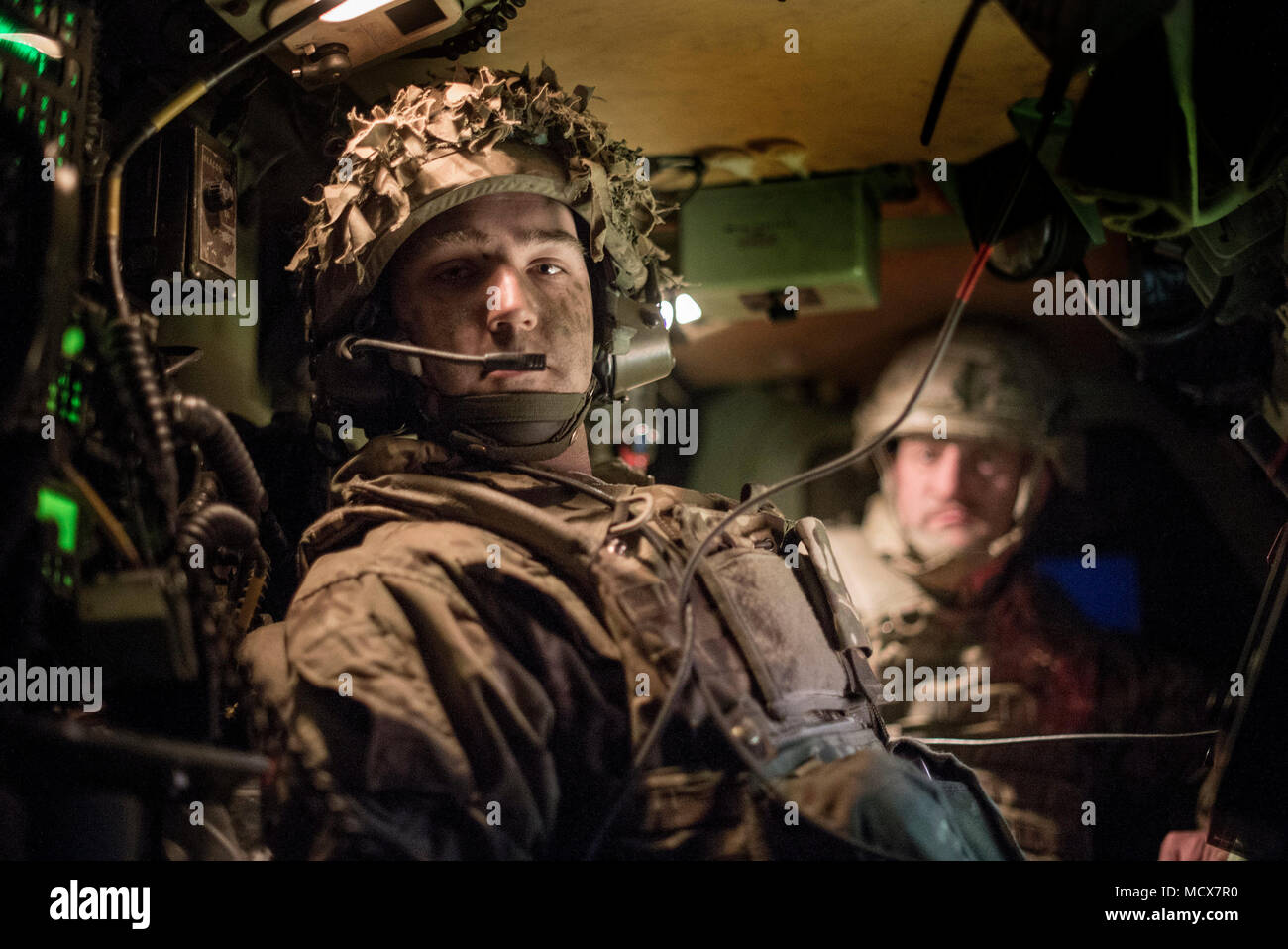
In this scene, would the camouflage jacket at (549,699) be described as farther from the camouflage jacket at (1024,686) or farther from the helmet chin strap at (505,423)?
the camouflage jacket at (1024,686)

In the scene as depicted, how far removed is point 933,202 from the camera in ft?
10.2

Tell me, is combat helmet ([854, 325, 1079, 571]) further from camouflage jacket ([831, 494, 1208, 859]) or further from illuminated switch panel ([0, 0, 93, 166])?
illuminated switch panel ([0, 0, 93, 166])

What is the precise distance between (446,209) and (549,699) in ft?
3.40

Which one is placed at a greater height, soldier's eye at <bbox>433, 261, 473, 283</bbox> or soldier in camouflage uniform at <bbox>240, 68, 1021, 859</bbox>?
soldier's eye at <bbox>433, 261, 473, 283</bbox>

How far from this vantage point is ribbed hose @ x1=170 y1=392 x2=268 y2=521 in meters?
1.86

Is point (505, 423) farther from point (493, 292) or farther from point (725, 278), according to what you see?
point (725, 278)

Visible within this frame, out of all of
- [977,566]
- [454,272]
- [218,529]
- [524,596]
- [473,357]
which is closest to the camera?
[218,529]

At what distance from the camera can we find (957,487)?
340 centimetres

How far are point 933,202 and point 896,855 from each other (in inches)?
75.5

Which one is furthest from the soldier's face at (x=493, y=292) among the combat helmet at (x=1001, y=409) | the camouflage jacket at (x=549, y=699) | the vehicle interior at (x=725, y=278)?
the combat helmet at (x=1001, y=409)

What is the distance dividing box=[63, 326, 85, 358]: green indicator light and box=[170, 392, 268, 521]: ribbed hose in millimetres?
170

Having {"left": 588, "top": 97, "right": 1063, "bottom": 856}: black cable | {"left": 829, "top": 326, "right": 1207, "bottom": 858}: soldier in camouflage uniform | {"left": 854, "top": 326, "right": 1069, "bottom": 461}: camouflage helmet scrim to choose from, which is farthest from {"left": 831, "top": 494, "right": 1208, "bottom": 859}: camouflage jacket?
{"left": 588, "top": 97, "right": 1063, "bottom": 856}: black cable

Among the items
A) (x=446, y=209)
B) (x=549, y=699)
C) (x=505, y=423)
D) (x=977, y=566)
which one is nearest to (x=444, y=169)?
(x=446, y=209)
